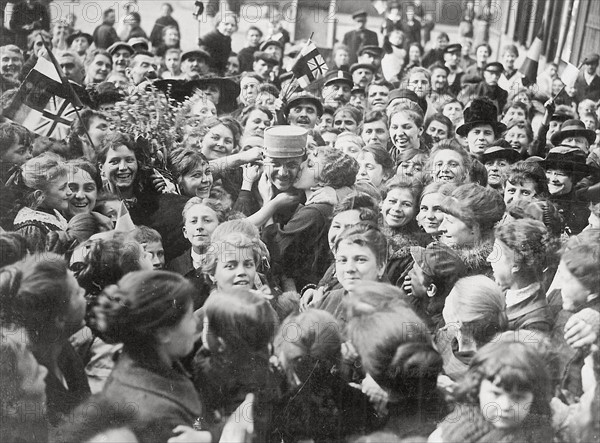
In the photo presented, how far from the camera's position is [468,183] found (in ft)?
13.6

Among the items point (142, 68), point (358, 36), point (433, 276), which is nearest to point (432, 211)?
point (433, 276)

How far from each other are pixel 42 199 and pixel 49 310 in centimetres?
51

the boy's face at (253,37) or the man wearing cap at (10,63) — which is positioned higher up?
the boy's face at (253,37)

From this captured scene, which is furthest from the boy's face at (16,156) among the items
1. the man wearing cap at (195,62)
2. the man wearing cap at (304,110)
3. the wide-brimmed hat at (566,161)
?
the wide-brimmed hat at (566,161)

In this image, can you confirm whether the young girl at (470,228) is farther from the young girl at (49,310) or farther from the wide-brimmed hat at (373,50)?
the young girl at (49,310)

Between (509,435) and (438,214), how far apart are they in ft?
3.38

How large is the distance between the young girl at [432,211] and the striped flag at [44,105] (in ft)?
5.49

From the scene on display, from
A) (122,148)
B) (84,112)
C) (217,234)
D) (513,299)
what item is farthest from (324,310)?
(84,112)

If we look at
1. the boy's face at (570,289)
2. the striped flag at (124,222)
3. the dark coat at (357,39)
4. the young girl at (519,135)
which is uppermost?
the dark coat at (357,39)

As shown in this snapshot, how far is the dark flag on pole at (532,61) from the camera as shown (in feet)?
14.7

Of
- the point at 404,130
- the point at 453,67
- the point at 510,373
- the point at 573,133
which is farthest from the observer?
the point at 453,67

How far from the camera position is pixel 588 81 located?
15.2 feet

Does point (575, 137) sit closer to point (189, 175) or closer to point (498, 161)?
point (498, 161)

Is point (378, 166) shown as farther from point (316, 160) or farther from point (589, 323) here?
point (589, 323)
